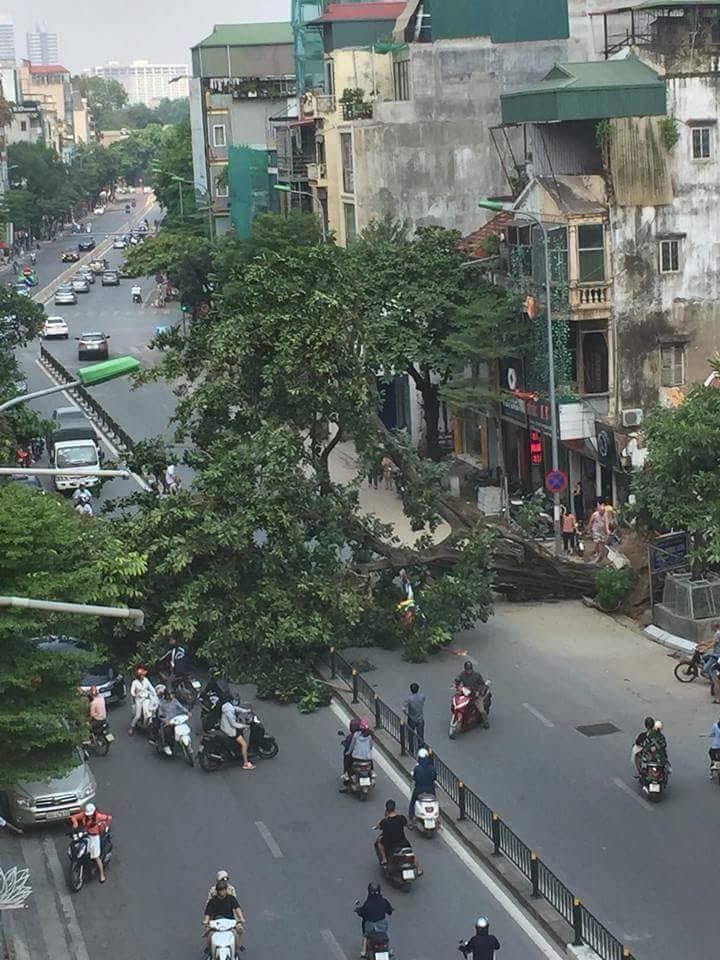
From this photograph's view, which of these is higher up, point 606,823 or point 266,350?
point 266,350

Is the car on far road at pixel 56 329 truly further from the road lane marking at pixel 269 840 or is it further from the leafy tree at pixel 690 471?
the road lane marking at pixel 269 840

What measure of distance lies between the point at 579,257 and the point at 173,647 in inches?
701

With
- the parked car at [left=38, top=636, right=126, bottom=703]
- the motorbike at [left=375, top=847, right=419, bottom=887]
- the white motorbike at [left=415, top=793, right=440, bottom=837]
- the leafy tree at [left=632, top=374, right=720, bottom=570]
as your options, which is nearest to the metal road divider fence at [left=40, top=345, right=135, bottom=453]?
the parked car at [left=38, top=636, right=126, bottom=703]

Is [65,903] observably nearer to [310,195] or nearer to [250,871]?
[250,871]

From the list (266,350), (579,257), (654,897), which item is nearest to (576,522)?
(579,257)

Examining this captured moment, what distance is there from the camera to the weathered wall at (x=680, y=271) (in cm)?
4581

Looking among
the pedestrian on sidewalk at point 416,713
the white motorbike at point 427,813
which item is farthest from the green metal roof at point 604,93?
the white motorbike at point 427,813

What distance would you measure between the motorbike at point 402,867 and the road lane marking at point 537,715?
7.69 meters

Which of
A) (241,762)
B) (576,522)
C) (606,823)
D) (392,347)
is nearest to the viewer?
(606,823)

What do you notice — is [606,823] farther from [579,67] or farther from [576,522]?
[579,67]

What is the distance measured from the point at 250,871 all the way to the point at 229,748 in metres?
4.68

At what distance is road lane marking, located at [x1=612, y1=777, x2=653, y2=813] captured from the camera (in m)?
27.0

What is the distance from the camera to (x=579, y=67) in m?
45.8

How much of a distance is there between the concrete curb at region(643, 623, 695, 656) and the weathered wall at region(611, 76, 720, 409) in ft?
36.3
